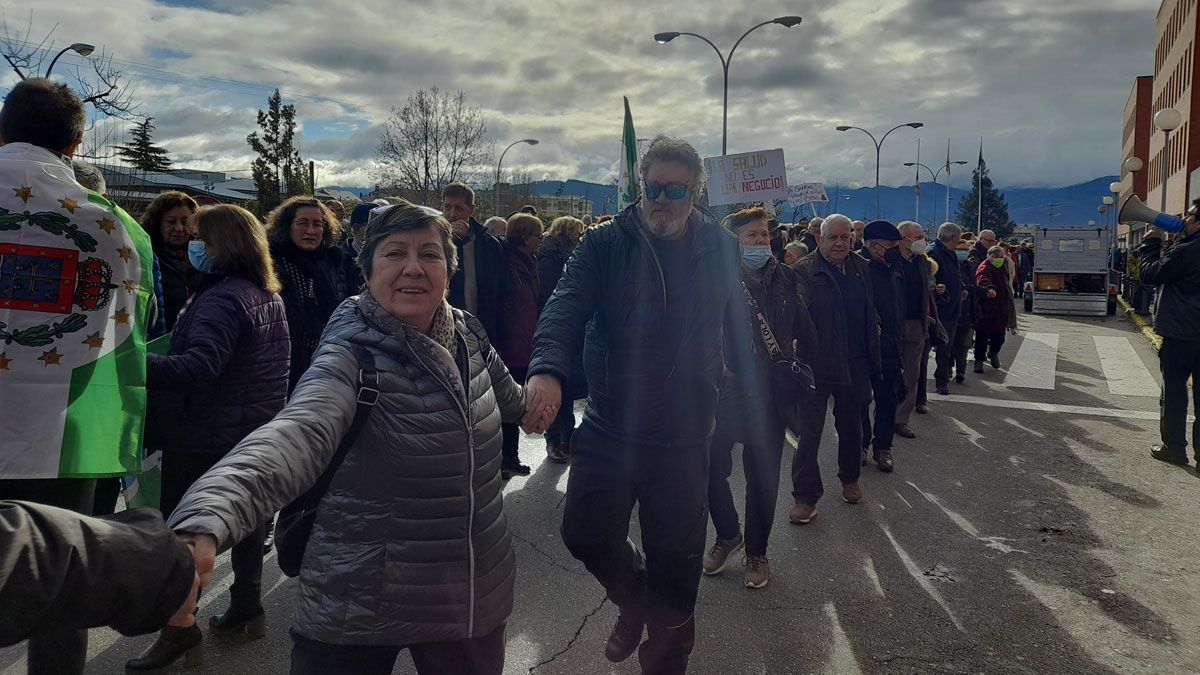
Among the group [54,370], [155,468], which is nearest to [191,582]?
[54,370]

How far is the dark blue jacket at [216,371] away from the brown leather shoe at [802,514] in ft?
10.9

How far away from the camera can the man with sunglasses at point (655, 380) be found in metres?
2.96

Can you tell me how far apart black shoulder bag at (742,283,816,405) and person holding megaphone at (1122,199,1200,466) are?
12.8 feet

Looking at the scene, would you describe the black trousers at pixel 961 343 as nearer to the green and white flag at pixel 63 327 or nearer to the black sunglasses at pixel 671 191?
the black sunglasses at pixel 671 191

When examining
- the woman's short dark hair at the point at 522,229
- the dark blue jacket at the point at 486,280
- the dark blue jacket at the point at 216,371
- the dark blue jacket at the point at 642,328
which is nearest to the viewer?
the dark blue jacket at the point at 642,328

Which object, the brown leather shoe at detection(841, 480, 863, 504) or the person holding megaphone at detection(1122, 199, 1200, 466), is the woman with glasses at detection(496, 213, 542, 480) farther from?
the person holding megaphone at detection(1122, 199, 1200, 466)

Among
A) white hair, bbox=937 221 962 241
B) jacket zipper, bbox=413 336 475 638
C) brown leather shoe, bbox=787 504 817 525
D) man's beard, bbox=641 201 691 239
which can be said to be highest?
white hair, bbox=937 221 962 241

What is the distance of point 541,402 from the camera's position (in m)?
2.57

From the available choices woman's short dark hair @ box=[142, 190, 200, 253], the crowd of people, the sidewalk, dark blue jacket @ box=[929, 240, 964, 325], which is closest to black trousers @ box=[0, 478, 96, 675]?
the crowd of people

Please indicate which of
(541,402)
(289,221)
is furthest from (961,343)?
(541,402)

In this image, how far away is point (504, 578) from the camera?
7.19 ft

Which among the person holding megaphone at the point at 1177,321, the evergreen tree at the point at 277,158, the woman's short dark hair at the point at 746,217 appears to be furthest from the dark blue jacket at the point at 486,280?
the evergreen tree at the point at 277,158

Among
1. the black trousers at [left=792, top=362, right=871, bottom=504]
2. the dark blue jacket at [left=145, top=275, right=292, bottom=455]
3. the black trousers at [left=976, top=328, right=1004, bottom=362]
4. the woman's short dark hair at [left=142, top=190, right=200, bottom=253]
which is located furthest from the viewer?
the black trousers at [left=976, top=328, right=1004, bottom=362]

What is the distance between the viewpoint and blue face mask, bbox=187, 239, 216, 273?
3.45 metres
